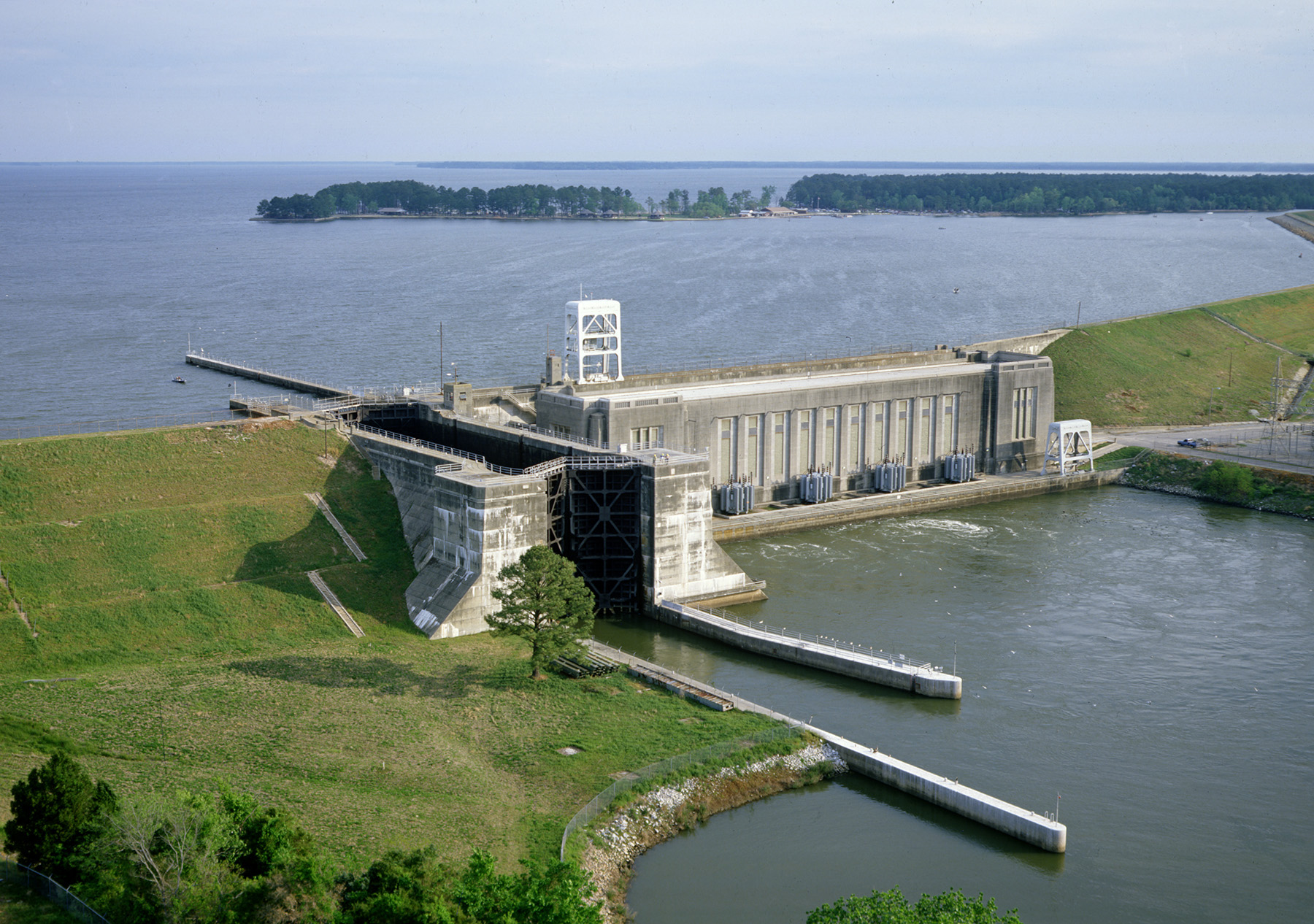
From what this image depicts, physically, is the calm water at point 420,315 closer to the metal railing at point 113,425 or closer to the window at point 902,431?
the metal railing at point 113,425

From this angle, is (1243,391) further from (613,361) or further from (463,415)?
(463,415)

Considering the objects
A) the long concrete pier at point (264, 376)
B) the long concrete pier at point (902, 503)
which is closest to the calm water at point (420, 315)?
the long concrete pier at point (264, 376)

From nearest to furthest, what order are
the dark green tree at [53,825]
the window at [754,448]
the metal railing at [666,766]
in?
the dark green tree at [53,825] < the metal railing at [666,766] < the window at [754,448]

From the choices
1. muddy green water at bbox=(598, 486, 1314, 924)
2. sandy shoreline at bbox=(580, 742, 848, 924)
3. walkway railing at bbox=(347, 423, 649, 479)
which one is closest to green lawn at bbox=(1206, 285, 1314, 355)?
muddy green water at bbox=(598, 486, 1314, 924)

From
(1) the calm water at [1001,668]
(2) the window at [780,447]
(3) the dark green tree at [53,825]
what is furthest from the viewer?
(2) the window at [780,447]

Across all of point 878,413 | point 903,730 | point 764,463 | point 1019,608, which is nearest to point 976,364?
point 878,413

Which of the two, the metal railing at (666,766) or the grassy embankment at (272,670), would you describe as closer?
the metal railing at (666,766)

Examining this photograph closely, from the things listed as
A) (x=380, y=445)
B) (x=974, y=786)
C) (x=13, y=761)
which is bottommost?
(x=974, y=786)
